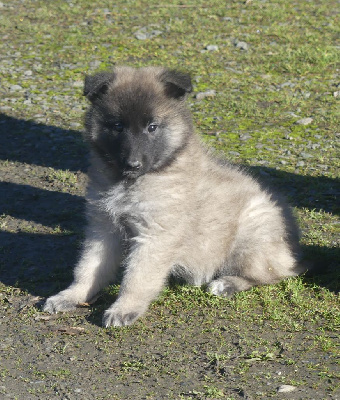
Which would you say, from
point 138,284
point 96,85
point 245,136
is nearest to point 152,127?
point 96,85

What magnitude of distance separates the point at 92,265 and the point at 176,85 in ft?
4.15

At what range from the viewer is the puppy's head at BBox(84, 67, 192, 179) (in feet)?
13.5

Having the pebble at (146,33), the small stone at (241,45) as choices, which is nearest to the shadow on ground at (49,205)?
the pebble at (146,33)

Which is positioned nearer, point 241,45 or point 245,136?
point 245,136

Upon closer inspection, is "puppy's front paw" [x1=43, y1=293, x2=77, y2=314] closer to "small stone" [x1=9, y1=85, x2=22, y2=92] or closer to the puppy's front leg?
the puppy's front leg

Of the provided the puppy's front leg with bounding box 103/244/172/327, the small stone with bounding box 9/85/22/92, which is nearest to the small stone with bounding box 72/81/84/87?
the small stone with bounding box 9/85/22/92

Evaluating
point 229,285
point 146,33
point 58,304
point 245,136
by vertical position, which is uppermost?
point 229,285

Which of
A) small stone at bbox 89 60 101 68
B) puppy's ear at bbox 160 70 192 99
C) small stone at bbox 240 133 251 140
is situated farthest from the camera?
small stone at bbox 89 60 101 68

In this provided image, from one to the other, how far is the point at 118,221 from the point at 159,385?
44.8 inches

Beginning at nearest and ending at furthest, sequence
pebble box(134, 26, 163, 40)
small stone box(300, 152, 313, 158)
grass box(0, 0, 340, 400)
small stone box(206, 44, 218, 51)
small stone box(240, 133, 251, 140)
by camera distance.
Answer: grass box(0, 0, 340, 400) < small stone box(300, 152, 313, 158) < small stone box(240, 133, 251, 140) < small stone box(206, 44, 218, 51) < pebble box(134, 26, 163, 40)

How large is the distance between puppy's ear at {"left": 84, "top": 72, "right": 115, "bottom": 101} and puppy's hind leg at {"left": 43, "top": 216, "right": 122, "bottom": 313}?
810 mm

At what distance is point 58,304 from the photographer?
4.43m

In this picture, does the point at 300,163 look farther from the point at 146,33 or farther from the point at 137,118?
the point at 146,33

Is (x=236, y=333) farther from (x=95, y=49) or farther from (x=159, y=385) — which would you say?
(x=95, y=49)
